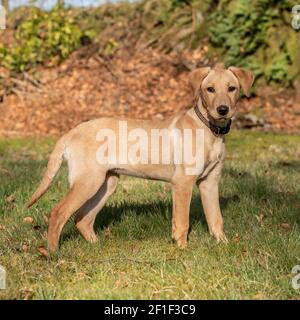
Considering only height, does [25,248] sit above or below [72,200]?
below

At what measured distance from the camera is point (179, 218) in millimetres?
4379

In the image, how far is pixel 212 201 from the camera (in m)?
4.68

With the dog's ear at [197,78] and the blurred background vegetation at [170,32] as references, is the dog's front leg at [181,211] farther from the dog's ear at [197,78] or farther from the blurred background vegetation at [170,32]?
the blurred background vegetation at [170,32]

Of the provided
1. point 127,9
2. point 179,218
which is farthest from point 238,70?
point 127,9

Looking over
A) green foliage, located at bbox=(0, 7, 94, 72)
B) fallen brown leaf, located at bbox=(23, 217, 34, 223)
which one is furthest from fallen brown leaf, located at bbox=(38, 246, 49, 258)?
green foliage, located at bbox=(0, 7, 94, 72)

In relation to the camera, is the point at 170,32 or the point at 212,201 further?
the point at 170,32

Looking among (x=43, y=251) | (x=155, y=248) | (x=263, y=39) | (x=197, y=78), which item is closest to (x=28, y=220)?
(x=43, y=251)

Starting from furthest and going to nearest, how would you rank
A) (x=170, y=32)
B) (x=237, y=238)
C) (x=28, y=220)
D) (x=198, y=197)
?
(x=170, y=32) < (x=198, y=197) < (x=28, y=220) < (x=237, y=238)

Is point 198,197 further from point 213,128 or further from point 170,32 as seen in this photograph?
point 170,32

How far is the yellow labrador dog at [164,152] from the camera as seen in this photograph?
429 centimetres

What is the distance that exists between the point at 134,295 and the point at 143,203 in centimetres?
231

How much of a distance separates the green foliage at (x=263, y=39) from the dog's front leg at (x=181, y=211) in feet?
24.3

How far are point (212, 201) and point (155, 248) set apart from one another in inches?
28.1
